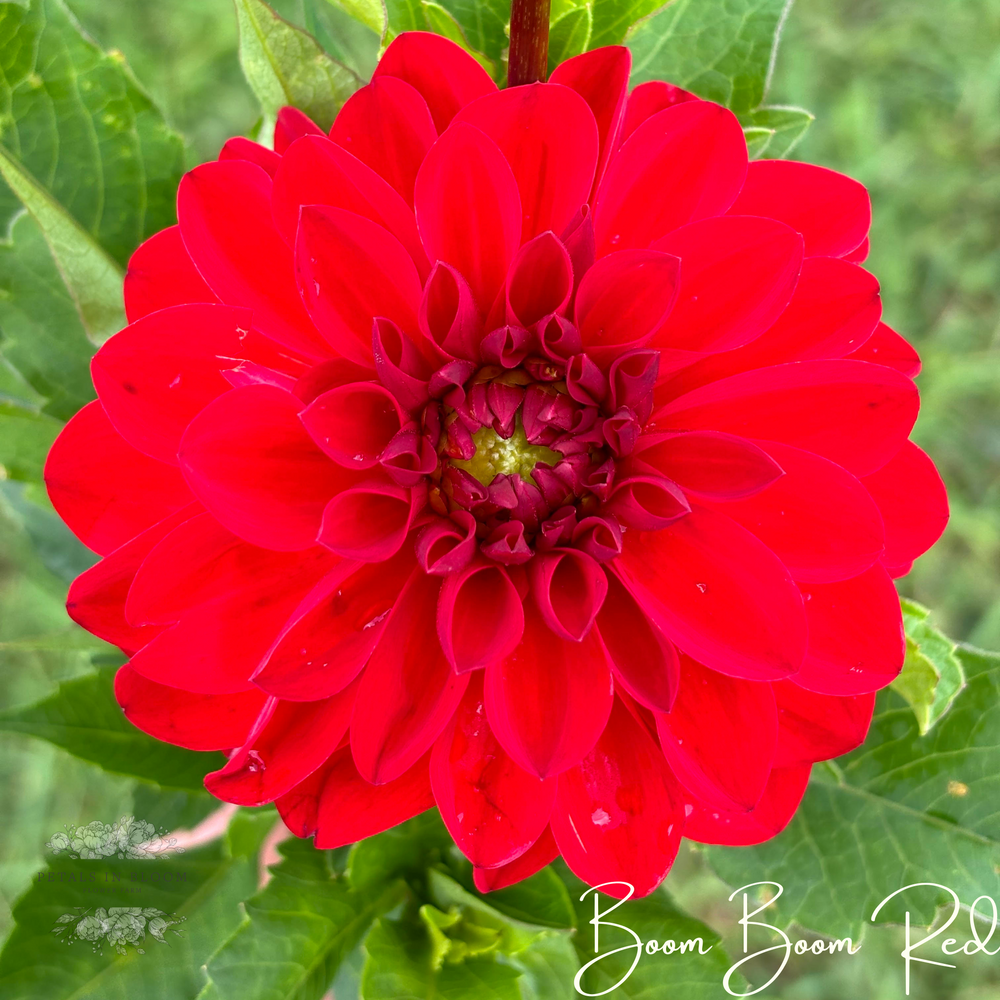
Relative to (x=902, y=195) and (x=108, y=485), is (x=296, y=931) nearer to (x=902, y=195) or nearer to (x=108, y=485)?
(x=108, y=485)

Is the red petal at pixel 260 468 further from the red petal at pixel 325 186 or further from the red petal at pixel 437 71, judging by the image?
the red petal at pixel 437 71

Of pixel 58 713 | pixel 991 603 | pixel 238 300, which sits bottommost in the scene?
pixel 991 603

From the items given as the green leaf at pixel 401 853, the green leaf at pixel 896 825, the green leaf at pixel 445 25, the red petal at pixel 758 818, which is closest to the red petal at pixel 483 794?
the red petal at pixel 758 818

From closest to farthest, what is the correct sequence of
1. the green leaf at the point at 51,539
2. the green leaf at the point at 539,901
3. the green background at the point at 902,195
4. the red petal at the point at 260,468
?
the red petal at the point at 260,468 → the green leaf at the point at 539,901 → the green leaf at the point at 51,539 → the green background at the point at 902,195

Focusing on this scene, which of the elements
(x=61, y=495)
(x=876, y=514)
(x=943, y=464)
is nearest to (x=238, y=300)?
(x=61, y=495)

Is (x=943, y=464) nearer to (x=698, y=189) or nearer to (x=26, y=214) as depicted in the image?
(x=698, y=189)
